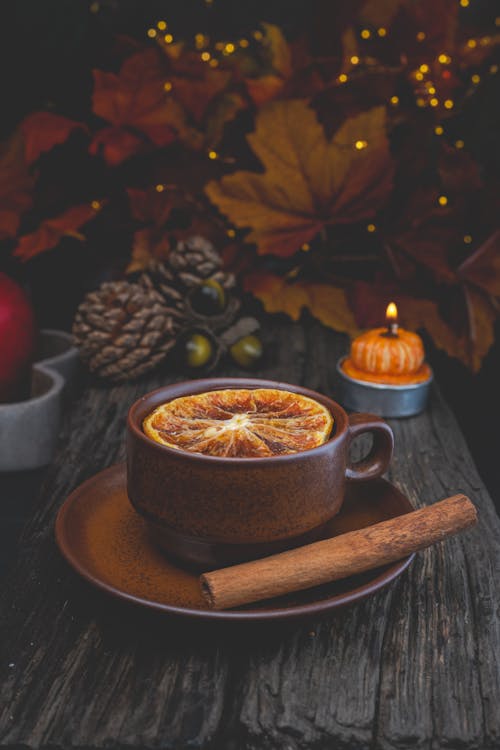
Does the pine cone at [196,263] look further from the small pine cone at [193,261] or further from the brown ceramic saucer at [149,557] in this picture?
the brown ceramic saucer at [149,557]

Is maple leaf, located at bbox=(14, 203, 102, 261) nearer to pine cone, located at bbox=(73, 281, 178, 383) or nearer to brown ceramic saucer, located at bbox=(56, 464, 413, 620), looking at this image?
pine cone, located at bbox=(73, 281, 178, 383)

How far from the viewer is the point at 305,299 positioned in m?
1.32

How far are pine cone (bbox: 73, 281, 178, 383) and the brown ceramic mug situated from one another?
0.56 m

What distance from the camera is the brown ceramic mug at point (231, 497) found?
0.55 m

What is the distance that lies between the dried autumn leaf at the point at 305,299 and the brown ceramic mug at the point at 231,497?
0.69 m

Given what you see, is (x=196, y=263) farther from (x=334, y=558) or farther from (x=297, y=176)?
(x=334, y=558)

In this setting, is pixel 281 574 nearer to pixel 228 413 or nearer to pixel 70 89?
pixel 228 413

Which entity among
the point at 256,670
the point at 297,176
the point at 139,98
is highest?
the point at 139,98

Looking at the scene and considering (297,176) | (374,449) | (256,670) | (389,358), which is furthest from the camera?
(297,176)

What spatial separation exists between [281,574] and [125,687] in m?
0.13

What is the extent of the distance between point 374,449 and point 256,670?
233 mm

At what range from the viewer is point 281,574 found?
1.83 feet

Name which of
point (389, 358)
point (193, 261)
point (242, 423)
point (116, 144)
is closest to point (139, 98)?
point (116, 144)

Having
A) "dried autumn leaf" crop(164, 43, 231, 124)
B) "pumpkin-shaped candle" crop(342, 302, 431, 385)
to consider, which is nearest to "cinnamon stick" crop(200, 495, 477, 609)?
"pumpkin-shaped candle" crop(342, 302, 431, 385)
